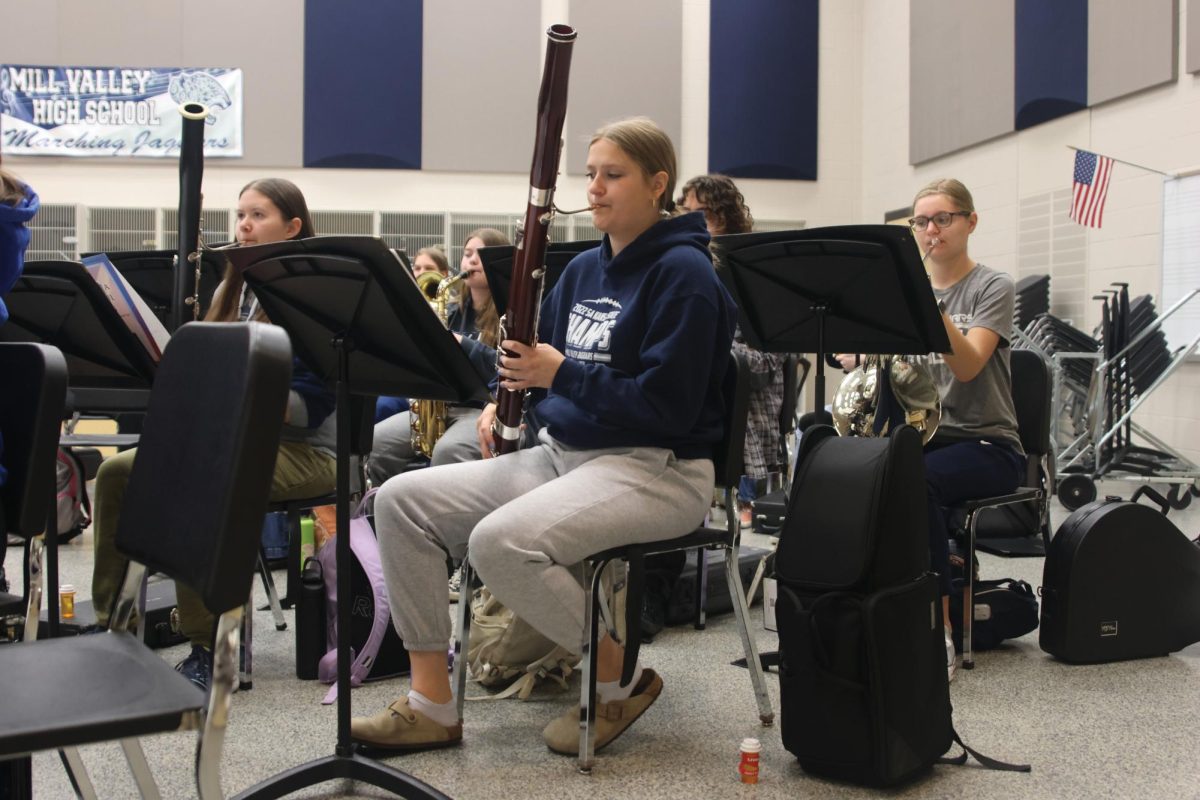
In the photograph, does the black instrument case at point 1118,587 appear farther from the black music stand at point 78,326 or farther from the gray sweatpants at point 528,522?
the black music stand at point 78,326

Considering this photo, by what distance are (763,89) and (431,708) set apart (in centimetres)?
758

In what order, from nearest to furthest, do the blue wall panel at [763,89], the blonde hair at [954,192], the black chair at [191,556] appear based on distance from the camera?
1. the black chair at [191,556]
2. the blonde hair at [954,192]
3. the blue wall panel at [763,89]

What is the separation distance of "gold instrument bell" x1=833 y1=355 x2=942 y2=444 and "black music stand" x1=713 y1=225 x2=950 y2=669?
29 centimetres

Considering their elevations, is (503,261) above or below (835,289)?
above

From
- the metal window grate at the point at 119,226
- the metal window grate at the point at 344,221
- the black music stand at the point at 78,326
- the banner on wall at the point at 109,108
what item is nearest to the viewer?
the black music stand at the point at 78,326

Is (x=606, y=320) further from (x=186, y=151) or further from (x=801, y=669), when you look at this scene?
(x=186, y=151)

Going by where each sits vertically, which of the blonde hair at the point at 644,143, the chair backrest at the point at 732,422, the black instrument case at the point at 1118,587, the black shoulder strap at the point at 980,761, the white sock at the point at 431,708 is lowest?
the black shoulder strap at the point at 980,761

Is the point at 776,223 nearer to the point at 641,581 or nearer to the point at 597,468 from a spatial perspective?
the point at 597,468

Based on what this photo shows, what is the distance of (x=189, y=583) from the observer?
4.01 feet

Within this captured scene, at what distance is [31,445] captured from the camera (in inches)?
59.4

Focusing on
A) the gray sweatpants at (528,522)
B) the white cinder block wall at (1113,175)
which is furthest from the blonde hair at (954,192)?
the white cinder block wall at (1113,175)

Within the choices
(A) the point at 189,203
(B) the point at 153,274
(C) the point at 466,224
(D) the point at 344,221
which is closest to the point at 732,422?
(A) the point at 189,203

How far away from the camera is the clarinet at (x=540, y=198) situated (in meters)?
1.98

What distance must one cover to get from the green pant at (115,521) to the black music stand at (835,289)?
3.71 feet
